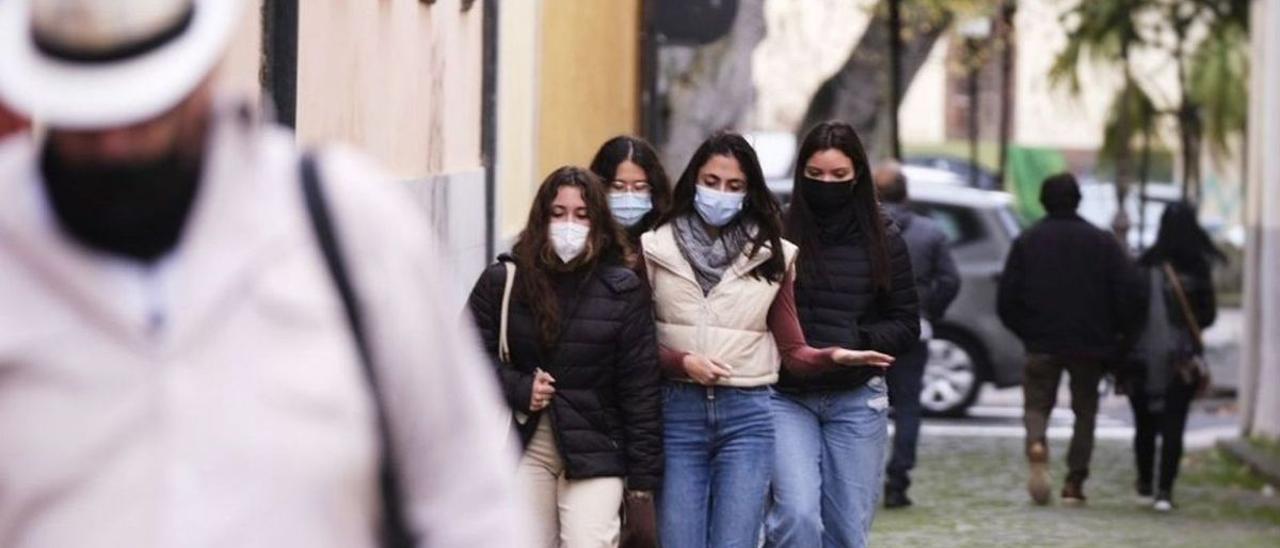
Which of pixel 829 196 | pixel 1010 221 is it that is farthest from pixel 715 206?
pixel 1010 221

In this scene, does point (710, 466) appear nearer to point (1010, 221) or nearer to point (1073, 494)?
point (1073, 494)

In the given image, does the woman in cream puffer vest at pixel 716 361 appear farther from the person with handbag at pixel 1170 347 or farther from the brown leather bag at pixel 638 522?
the person with handbag at pixel 1170 347

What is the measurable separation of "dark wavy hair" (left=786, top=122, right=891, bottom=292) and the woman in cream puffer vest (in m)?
0.50

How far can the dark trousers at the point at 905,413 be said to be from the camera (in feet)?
47.2

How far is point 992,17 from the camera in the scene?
33.0 meters

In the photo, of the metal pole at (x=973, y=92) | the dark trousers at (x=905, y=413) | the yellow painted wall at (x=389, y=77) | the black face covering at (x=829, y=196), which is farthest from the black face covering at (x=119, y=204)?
the metal pole at (x=973, y=92)

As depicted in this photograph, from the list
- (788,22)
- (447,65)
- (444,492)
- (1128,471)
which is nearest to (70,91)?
(444,492)

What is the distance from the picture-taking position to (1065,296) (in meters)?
14.1

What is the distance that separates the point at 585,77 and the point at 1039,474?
4.77 metres

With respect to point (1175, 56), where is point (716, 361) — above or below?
below

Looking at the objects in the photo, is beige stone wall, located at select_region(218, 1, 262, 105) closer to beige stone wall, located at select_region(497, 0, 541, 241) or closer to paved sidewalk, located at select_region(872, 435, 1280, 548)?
paved sidewalk, located at select_region(872, 435, 1280, 548)

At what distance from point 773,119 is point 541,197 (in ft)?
113

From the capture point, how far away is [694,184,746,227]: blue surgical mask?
8.44 m

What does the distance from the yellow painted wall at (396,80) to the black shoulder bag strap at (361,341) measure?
6.23 m
